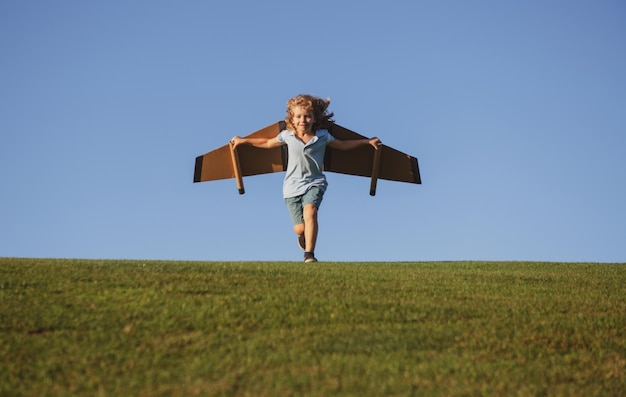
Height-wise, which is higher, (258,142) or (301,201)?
(258,142)

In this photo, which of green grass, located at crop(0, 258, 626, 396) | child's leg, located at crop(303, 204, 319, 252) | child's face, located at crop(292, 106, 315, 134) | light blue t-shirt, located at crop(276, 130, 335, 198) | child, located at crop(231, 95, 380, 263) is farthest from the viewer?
child's face, located at crop(292, 106, 315, 134)

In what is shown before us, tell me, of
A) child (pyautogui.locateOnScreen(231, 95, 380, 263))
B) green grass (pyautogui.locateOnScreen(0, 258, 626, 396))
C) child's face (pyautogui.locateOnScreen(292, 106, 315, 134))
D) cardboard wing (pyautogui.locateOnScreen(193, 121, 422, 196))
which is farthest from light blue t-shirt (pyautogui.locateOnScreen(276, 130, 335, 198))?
green grass (pyautogui.locateOnScreen(0, 258, 626, 396))

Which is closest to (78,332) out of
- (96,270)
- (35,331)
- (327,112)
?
(35,331)

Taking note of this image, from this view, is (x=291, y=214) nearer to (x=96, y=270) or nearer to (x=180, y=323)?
(x=96, y=270)

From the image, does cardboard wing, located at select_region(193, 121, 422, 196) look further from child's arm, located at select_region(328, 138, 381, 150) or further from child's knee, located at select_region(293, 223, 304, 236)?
child's knee, located at select_region(293, 223, 304, 236)

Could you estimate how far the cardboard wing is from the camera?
1133cm

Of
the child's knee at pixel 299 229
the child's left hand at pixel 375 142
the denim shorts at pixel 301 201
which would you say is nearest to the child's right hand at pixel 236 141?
the denim shorts at pixel 301 201

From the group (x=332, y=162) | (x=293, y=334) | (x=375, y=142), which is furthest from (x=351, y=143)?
(x=293, y=334)

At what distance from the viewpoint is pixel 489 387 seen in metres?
4.61

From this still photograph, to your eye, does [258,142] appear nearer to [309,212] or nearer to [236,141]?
[236,141]

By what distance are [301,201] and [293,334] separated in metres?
5.07

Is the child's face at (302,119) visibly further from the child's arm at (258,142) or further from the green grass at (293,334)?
the green grass at (293,334)

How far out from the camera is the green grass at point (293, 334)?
4555 millimetres

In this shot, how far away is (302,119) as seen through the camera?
10.5 m
